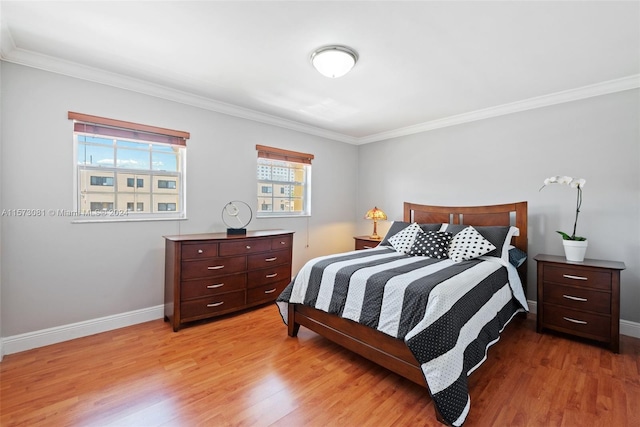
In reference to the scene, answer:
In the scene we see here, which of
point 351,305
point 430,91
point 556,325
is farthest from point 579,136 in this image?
point 351,305

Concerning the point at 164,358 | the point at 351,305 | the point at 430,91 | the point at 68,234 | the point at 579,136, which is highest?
the point at 430,91

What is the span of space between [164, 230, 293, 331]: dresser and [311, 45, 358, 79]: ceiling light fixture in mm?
1849

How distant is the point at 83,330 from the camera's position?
8.61 ft

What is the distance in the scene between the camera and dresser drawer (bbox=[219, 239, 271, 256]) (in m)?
3.01

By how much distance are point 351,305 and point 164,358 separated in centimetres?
153

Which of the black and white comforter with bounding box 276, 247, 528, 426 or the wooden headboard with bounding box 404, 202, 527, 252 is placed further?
the wooden headboard with bounding box 404, 202, 527, 252

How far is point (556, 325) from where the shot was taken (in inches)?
106

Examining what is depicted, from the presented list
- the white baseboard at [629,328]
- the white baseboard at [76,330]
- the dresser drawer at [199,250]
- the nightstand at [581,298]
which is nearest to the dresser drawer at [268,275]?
the dresser drawer at [199,250]

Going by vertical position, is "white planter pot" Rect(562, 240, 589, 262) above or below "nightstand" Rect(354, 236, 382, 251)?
above

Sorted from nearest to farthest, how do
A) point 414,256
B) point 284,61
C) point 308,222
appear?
point 284,61
point 414,256
point 308,222

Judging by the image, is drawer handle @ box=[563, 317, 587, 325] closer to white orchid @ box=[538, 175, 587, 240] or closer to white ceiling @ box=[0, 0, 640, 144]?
white orchid @ box=[538, 175, 587, 240]

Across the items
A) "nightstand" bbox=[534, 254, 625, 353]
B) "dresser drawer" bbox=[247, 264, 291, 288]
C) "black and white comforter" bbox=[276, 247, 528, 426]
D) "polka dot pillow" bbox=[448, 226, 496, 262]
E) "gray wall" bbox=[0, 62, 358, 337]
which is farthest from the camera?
"dresser drawer" bbox=[247, 264, 291, 288]

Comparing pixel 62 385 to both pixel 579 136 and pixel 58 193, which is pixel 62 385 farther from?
pixel 579 136

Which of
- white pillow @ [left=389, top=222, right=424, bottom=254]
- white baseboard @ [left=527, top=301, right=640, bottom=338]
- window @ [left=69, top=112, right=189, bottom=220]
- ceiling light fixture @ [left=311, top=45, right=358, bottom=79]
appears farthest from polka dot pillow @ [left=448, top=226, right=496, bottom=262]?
window @ [left=69, top=112, right=189, bottom=220]
